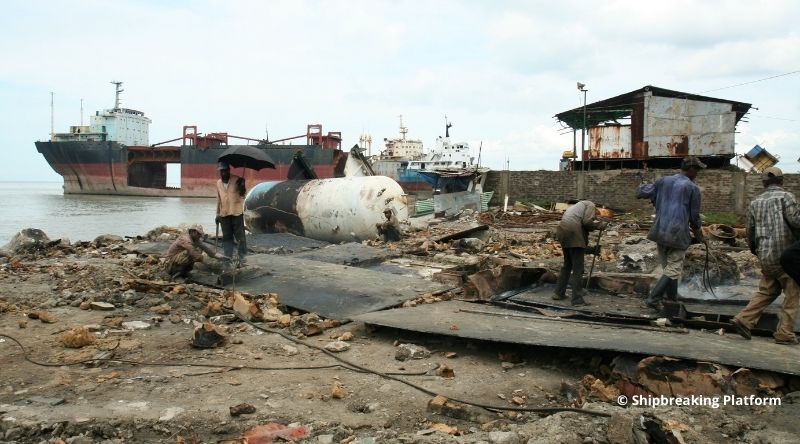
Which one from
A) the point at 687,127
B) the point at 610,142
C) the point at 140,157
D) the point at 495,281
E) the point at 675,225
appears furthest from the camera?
the point at 140,157

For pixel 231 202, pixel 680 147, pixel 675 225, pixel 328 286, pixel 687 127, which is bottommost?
pixel 328 286

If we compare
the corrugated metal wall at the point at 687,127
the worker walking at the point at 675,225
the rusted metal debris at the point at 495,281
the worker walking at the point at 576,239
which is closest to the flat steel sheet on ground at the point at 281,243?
the rusted metal debris at the point at 495,281

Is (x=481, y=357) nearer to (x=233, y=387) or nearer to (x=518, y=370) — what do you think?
(x=518, y=370)

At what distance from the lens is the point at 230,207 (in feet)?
23.6

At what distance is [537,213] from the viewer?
17.5 m

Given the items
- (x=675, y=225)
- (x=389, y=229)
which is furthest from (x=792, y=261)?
(x=389, y=229)

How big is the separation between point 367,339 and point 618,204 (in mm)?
16961

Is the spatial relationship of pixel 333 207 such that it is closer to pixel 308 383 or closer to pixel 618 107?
pixel 308 383

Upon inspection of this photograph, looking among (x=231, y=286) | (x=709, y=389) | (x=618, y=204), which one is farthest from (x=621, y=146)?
(x=709, y=389)

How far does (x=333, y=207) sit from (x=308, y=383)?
325 inches

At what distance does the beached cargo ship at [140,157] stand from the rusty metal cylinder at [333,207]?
23.1 meters

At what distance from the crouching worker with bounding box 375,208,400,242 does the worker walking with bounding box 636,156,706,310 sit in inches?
255

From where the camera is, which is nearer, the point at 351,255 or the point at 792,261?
the point at 792,261

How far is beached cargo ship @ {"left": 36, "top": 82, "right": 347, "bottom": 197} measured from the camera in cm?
3666
